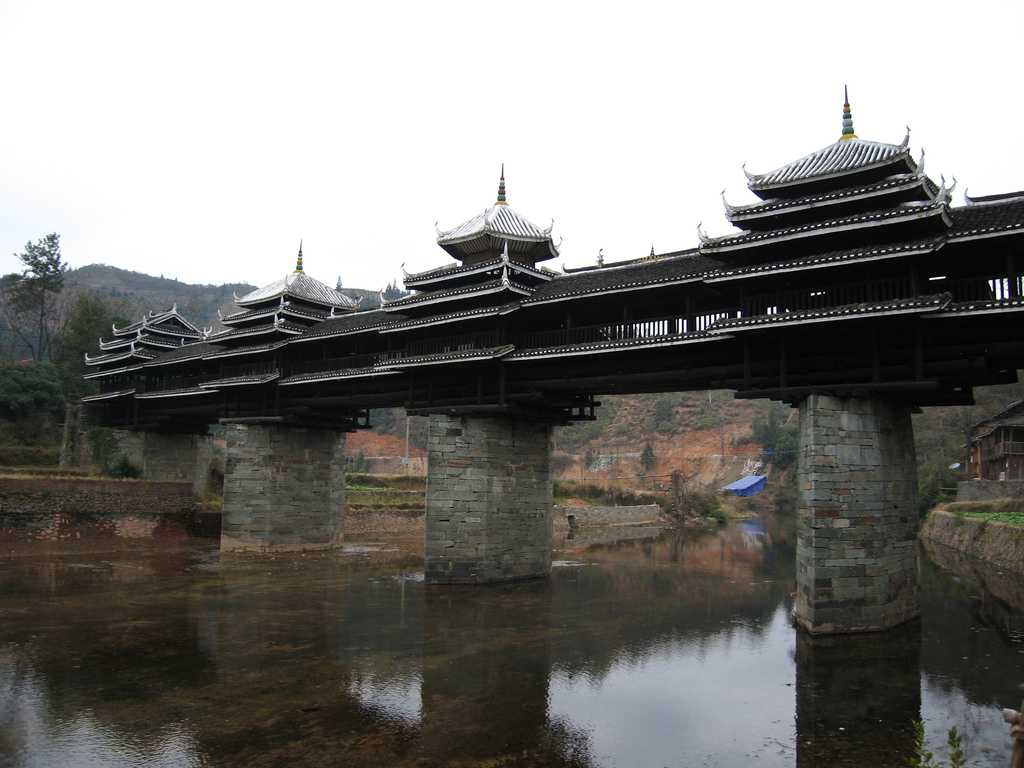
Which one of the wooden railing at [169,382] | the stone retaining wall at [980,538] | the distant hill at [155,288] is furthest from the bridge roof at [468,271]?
the distant hill at [155,288]

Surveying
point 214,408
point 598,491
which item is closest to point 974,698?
point 214,408

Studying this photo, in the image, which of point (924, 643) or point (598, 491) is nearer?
point (924, 643)

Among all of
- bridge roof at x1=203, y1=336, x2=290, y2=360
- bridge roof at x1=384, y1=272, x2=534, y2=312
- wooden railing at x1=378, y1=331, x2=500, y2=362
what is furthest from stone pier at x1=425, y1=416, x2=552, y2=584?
bridge roof at x1=203, y1=336, x2=290, y2=360

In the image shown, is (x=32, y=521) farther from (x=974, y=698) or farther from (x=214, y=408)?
(x=974, y=698)

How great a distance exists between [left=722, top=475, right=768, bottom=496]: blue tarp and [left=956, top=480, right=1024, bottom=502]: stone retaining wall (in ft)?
82.9

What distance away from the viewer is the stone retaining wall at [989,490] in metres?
34.9

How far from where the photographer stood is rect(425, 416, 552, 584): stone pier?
22.5 meters

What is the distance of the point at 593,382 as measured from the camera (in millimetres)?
20703

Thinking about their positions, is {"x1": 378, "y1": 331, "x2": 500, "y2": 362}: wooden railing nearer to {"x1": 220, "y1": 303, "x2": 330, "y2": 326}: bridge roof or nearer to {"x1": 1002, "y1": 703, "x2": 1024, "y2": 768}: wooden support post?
{"x1": 220, "y1": 303, "x2": 330, "y2": 326}: bridge roof

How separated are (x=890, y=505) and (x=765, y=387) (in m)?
3.68

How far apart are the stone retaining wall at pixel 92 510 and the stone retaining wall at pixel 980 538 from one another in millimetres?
33702

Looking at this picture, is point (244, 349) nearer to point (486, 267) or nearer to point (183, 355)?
point (183, 355)

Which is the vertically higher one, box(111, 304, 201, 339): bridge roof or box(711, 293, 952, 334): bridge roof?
box(111, 304, 201, 339): bridge roof

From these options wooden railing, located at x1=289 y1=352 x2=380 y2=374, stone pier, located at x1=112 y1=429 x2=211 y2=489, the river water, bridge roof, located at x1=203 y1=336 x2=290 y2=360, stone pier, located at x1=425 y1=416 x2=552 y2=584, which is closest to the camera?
the river water
